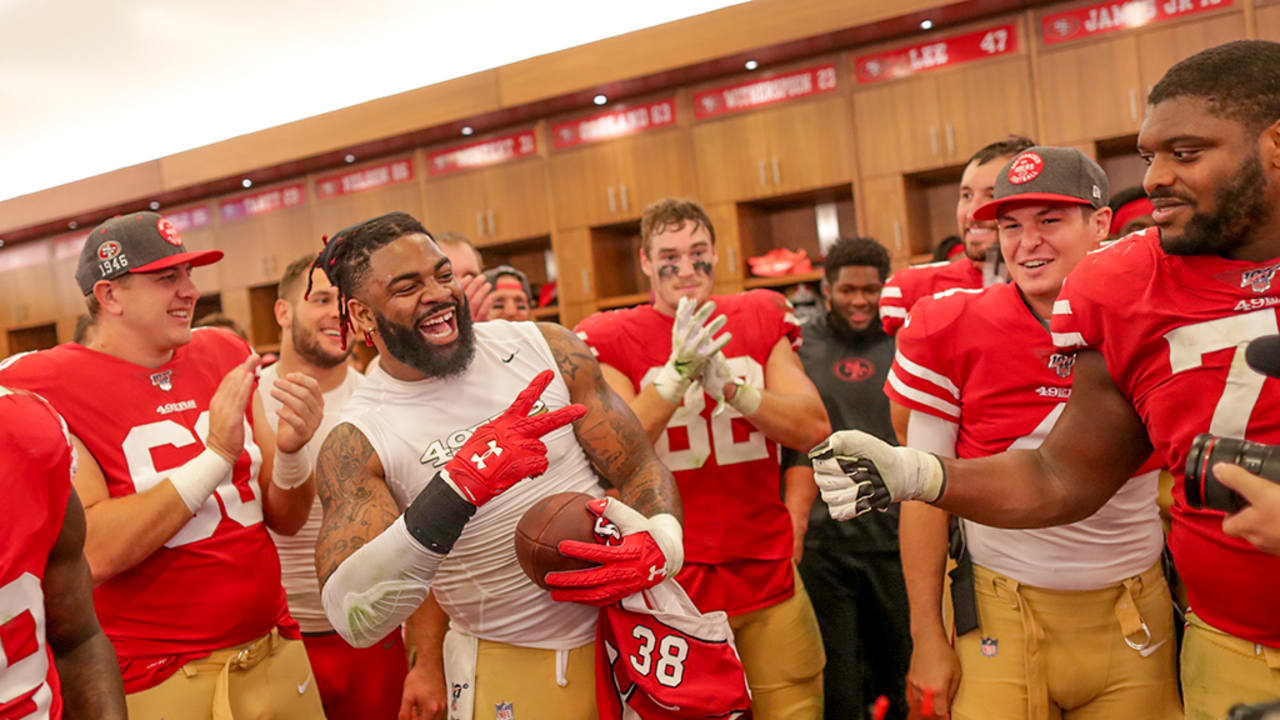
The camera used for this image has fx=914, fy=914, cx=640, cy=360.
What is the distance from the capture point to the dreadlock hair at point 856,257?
3.24 m

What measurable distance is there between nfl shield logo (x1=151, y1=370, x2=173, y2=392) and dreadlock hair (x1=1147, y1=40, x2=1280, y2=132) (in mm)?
2009

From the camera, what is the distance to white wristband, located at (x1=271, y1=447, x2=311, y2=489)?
2086 mm

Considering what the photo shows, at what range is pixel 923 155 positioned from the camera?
504 centimetres

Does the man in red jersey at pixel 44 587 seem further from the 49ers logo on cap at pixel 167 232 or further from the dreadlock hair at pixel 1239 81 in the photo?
the dreadlock hair at pixel 1239 81

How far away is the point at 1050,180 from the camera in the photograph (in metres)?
1.84

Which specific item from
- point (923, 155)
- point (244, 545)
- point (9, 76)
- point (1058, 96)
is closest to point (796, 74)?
point (923, 155)

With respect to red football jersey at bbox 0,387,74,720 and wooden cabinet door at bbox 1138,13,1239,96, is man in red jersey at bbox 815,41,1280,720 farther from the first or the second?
wooden cabinet door at bbox 1138,13,1239,96

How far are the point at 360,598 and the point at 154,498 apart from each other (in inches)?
23.3

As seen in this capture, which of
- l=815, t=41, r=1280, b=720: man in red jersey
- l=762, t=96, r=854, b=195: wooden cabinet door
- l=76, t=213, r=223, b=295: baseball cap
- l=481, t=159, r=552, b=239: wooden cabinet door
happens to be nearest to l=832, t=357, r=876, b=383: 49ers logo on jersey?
l=815, t=41, r=1280, b=720: man in red jersey

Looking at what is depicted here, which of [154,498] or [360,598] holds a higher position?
[154,498]

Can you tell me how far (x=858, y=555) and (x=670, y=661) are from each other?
156cm

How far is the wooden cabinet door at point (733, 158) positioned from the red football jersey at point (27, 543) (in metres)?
4.53

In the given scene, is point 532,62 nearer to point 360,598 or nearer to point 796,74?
point 796,74

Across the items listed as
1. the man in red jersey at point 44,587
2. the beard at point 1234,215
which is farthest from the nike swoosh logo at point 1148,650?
the man in red jersey at point 44,587
